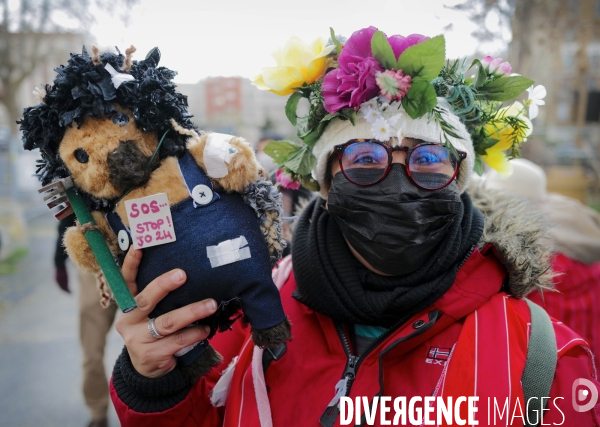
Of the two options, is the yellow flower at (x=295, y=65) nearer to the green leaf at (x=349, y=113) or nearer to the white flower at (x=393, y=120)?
the green leaf at (x=349, y=113)

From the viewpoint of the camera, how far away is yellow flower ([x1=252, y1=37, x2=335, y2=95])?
1646mm

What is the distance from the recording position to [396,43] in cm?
155

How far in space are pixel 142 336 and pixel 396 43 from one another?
4.09 ft

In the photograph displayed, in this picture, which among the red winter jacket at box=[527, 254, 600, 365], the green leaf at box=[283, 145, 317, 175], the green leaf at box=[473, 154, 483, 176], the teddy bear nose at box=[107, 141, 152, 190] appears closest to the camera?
the teddy bear nose at box=[107, 141, 152, 190]

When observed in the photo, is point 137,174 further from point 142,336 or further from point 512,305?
point 512,305

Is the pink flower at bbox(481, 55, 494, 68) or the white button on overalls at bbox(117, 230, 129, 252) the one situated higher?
the pink flower at bbox(481, 55, 494, 68)

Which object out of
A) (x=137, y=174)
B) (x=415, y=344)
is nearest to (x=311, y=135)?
(x=137, y=174)

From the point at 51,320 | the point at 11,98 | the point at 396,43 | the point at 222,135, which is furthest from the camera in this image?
the point at 11,98

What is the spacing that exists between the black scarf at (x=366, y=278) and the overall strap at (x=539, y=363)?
294mm

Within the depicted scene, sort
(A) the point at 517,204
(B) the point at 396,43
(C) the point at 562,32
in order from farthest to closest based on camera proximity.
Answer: (C) the point at 562,32
(A) the point at 517,204
(B) the point at 396,43

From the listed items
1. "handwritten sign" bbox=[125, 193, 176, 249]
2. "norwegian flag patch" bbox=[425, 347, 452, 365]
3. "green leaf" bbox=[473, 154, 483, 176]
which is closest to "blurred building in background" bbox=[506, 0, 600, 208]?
"green leaf" bbox=[473, 154, 483, 176]

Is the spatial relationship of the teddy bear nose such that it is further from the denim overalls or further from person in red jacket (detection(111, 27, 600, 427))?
person in red jacket (detection(111, 27, 600, 427))

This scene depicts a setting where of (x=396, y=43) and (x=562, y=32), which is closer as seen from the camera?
(x=396, y=43)

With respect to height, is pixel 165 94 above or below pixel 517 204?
above
